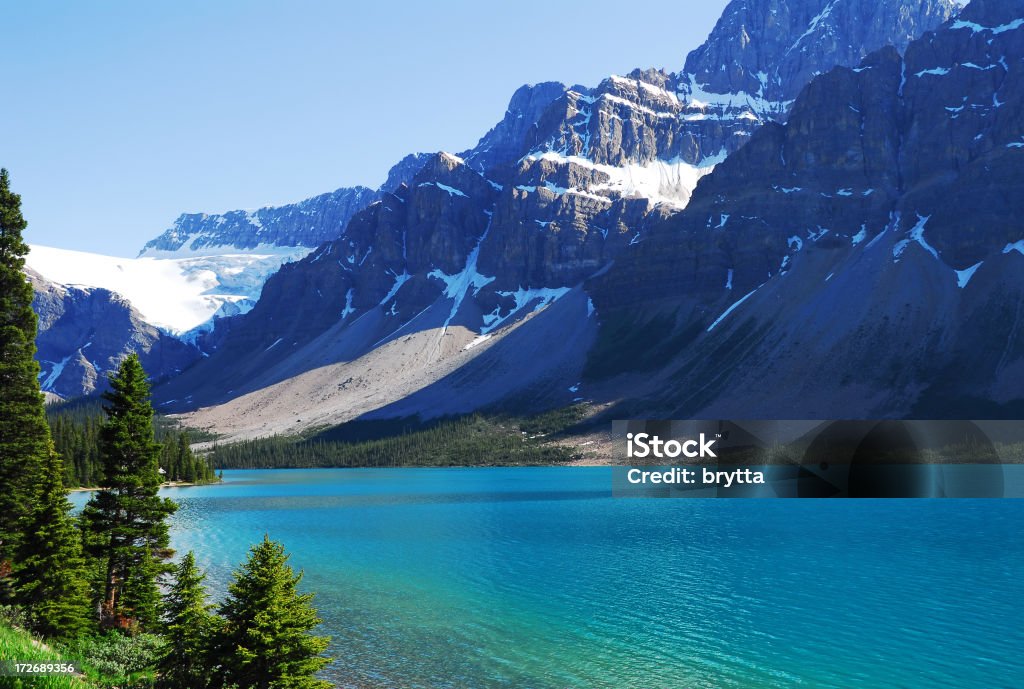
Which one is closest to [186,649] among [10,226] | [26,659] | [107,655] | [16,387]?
[26,659]

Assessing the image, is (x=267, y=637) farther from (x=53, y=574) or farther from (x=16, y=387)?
(x=16, y=387)

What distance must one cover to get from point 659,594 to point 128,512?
33.2 m

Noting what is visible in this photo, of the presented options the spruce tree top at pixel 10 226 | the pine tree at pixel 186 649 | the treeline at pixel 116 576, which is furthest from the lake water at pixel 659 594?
the spruce tree top at pixel 10 226

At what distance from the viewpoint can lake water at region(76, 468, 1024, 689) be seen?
136 feet

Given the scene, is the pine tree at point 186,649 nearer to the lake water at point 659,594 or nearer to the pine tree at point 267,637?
the pine tree at point 267,637

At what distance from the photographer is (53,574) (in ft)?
130

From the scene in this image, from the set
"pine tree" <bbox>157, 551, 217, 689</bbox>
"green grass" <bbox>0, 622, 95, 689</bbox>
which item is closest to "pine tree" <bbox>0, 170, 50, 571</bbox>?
"pine tree" <bbox>157, 551, 217, 689</bbox>

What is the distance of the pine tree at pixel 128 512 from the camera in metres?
45.3

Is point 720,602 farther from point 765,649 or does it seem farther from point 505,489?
point 505,489

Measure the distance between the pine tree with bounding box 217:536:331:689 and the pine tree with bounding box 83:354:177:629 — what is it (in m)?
17.5

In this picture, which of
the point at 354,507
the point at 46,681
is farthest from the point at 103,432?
the point at 354,507

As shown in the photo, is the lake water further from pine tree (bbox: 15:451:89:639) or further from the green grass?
the green grass

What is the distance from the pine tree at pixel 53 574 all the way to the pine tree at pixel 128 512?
139 inches

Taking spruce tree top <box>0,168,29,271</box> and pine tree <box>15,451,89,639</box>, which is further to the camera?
spruce tree top <box>0,168,29,271</box>
